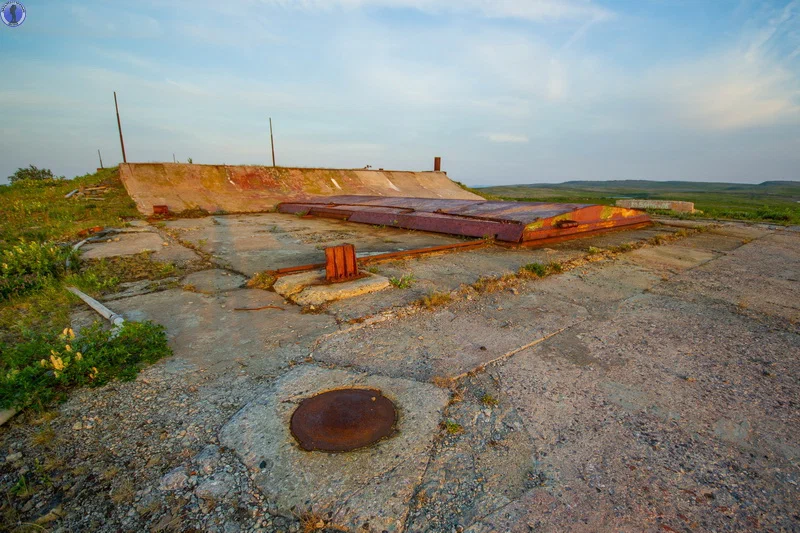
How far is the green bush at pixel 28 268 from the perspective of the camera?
358 centimetres

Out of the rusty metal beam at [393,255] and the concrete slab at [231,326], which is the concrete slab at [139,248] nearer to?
the concrete slab at [231,326]

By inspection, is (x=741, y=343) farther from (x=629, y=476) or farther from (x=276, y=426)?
(x=276, y=426)

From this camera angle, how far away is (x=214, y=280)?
4078mm

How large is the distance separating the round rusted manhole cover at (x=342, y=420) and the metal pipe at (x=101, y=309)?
70.4 inches

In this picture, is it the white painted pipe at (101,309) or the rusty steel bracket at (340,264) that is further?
the rusty steel bracket at (340,264)

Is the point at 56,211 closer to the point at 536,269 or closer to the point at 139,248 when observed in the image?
the point at 139,248

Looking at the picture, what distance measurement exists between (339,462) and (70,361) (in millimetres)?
1809

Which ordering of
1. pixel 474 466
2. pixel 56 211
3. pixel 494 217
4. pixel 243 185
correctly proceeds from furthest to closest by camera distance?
1. pixel 243 185
2. pixel 56 211
3. pixel 494 217
4. pixel 474 466

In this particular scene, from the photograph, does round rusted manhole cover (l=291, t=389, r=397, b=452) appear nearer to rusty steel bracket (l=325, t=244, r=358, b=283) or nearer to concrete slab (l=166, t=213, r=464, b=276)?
rusty steel bracket (l=325, t=244, r=358, b=283)

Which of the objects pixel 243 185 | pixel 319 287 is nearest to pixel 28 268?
pixel 319 287

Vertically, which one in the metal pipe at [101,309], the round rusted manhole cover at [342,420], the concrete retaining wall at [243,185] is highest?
the concrete retaining wall at [243,185]

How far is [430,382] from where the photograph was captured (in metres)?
2.09

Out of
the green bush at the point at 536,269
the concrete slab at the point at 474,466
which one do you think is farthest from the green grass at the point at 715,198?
the concrete slab at the point at 474,466

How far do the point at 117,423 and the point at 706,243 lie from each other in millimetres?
8760
